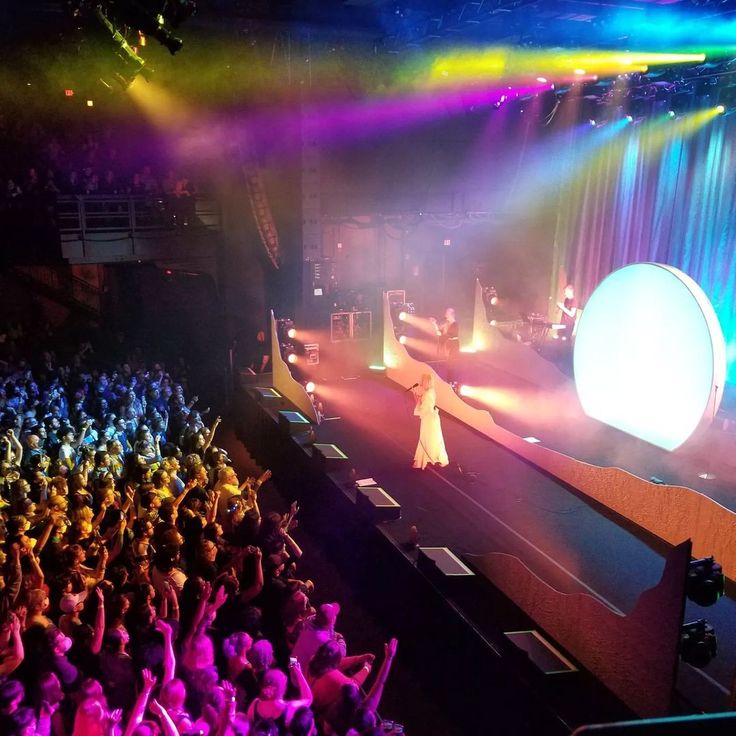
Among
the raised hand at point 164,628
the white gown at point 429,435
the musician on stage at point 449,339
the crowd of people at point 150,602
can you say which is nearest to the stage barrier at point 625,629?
the crowd of people at point 150,602

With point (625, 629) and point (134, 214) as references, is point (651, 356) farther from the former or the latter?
point (134, 214)

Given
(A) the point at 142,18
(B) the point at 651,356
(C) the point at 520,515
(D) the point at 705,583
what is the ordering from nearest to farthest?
1. (D) the point at 705,583
2. (A) the point at 142,18
3. (C) the point at 520,515
4. (B) the point at 651,356

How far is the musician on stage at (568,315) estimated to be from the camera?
13.2m

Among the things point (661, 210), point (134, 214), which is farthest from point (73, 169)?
point (661, 210)

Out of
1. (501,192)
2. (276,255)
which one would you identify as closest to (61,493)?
(276,255)

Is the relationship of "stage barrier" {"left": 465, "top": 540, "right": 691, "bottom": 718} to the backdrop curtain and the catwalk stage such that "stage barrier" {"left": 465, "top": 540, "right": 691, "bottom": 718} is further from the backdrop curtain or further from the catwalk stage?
the backdrop curtain

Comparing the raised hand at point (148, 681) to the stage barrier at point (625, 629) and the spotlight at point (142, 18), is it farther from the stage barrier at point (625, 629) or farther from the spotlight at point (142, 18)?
the spotlight at point (142, 18)

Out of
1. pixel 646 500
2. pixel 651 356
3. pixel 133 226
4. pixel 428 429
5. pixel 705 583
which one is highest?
pixel 133 226

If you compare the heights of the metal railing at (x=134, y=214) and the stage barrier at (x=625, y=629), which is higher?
the metal railing at (x=134, y=214)

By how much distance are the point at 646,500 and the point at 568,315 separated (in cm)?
674

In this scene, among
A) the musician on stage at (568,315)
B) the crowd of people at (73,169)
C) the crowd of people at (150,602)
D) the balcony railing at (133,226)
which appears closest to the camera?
the crowd of people at (150,602)

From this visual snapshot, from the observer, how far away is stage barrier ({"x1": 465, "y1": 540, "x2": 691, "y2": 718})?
13.5 ft

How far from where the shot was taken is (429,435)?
27.8ft

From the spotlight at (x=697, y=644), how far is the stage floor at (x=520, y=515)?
0.57 m
